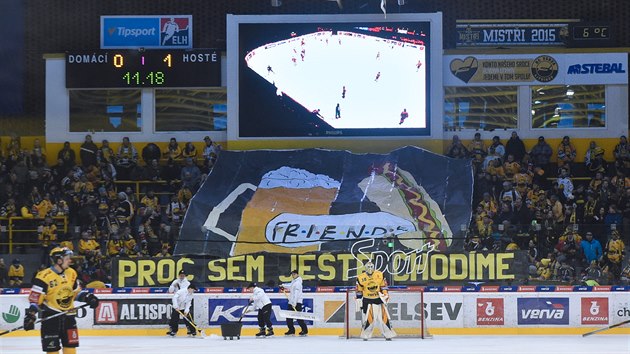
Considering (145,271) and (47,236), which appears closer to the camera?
(145,271)

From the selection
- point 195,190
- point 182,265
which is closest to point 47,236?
point 182,265

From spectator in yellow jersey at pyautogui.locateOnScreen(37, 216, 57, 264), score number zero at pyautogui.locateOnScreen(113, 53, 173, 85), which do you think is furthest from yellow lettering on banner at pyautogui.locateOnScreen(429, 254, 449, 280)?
score number zero at pyautogui.locateOnScreen(113, 53, 173, 85)

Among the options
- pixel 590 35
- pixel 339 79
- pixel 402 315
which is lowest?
pixel 402 315

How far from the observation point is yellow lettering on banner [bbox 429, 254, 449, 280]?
91.0 ft

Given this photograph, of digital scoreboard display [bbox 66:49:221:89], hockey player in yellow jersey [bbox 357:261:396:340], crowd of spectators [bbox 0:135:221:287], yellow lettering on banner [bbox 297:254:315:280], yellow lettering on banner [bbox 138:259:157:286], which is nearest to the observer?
hockey player in yellow jersey [bbox 357:261:396:340]

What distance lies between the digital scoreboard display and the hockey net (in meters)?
12.9

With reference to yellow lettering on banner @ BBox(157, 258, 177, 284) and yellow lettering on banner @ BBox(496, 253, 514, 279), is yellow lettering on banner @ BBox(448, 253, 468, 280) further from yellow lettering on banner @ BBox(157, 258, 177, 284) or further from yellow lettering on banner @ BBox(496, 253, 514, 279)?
yellow lettering on banner @ BBox(157, 258, 177, 284)

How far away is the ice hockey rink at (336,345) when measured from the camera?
21188 millimetres

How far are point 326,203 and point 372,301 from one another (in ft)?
27.0

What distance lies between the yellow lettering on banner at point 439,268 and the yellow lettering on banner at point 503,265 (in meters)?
1.18

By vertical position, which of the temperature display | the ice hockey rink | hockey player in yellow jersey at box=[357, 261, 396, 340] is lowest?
the ice hockey rink

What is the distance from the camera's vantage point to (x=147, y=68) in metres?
36.6

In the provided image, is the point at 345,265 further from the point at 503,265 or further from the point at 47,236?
the point at 47,236

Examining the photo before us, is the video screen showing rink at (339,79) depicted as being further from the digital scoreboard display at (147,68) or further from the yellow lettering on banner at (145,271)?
the yellow lettering on banner at (145,271)
